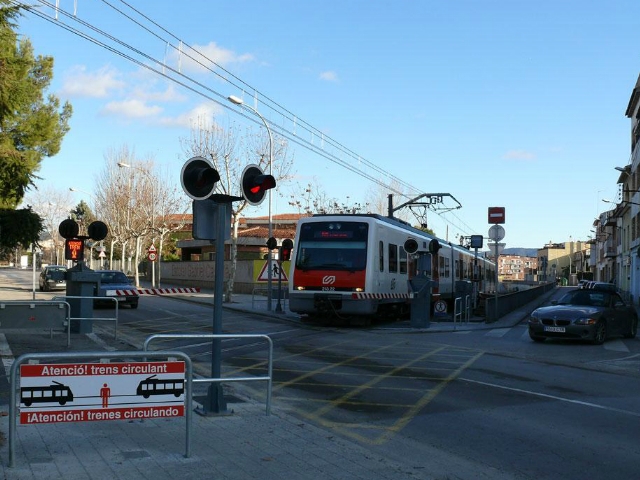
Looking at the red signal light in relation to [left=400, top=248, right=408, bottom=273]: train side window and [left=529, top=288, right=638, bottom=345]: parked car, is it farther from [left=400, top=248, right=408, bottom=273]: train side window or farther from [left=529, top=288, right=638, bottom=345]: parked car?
[left=529, top=288, right=638, bottom=345]: parked car

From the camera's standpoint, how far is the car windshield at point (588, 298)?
17.9 m

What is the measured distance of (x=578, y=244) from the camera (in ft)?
527

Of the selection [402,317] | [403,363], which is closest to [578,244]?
[402,317]

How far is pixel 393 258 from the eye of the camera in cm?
2272

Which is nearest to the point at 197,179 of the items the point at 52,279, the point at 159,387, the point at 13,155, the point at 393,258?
the point at 159,387

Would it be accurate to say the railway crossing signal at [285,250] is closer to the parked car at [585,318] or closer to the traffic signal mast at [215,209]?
the parked car at [585,318]

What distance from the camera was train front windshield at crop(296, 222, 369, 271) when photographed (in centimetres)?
2067

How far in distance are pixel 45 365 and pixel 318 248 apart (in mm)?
15719

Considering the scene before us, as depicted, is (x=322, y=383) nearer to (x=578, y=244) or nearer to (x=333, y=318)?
(x=333, y=318)

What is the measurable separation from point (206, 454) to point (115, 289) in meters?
20.0

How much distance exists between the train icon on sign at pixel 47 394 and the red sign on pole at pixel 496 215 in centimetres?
1969

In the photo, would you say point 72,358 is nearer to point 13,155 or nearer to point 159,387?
point 159,387

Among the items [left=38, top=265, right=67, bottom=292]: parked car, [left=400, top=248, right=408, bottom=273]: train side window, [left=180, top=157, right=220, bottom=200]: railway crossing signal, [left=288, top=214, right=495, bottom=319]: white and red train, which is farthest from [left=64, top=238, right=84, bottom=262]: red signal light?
[left=38, top=265, right=67, bottom=292]: parked car

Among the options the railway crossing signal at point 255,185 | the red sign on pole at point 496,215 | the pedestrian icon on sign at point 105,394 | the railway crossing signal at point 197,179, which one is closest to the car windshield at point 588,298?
the red sign on pole at point 496,215
